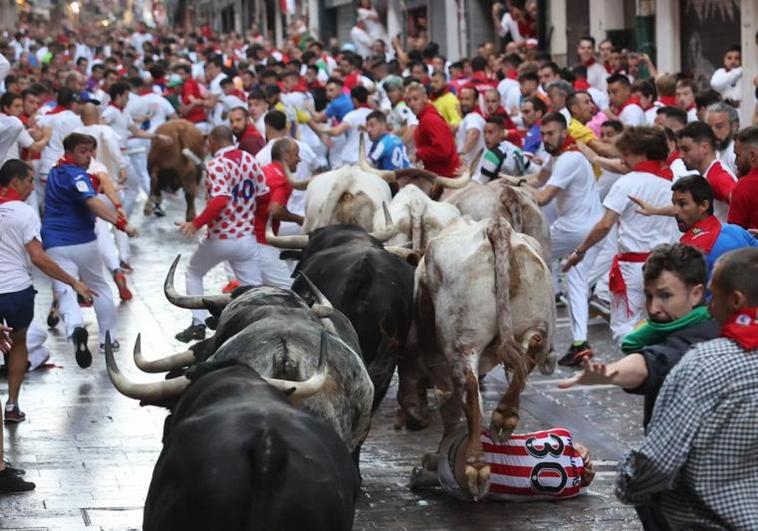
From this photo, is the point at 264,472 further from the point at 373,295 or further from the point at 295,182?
the point at 295,182

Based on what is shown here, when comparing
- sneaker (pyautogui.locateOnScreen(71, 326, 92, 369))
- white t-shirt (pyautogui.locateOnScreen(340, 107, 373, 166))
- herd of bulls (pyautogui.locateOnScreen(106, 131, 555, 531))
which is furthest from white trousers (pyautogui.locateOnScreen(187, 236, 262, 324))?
white t-shirt (pyautogui.locateOnScreen(340, 107, 373, 166))

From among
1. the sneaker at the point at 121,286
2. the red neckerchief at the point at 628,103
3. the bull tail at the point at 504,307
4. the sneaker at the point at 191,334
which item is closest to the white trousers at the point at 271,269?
the sneaker at the point at 191,334

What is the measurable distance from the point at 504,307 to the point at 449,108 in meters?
11.1

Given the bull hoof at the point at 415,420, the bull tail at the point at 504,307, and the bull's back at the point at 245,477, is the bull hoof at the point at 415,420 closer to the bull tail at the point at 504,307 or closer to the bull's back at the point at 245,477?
the bull tail at the point at 504,307

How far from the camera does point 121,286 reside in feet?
53.4

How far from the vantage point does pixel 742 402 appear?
4.98 m

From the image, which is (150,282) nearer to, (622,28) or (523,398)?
(523,398)

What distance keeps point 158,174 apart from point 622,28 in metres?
9.20

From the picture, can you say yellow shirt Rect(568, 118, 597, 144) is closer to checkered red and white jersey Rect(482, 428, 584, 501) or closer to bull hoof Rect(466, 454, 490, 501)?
checkered red and white jersey Rect(482, 428, 584, 501)

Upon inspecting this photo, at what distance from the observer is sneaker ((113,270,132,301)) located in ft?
52.9

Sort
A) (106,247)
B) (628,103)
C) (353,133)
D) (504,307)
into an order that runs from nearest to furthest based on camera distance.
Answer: (504,307), (106,247), (628,103), (353,133)

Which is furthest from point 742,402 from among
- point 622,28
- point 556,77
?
point 622,28

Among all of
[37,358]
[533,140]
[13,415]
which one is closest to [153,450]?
[13,415]

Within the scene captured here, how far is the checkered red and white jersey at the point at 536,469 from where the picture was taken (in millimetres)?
8562
